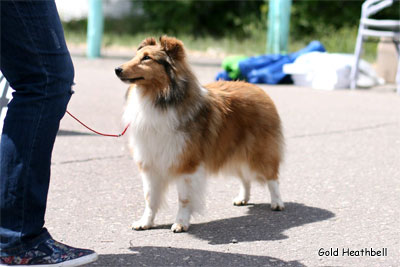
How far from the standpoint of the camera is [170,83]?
12.9 feet

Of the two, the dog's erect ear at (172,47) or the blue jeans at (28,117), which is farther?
the dog's erect ear at (172,47)

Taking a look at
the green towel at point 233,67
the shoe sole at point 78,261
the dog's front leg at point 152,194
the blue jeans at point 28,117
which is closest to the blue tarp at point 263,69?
the green towel at point 233,67

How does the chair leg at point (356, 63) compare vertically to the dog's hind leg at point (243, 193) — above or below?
above

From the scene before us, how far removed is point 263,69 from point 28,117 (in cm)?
781

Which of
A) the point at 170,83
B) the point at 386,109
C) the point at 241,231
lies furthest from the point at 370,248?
the point at 386,109

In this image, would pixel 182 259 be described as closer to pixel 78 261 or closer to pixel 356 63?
pixel 78 261

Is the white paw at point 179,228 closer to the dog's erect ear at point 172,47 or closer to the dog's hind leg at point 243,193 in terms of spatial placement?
the dog's hind leg at point 243,193

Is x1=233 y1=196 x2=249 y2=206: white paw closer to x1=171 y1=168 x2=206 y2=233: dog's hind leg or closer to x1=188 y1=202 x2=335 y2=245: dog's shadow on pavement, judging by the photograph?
x1=188 y1=202 x2=335 y2=245: dog's shadow on pavement

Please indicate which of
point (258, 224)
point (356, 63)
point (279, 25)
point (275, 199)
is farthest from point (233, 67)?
point (258, 224)

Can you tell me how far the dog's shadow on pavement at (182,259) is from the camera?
335 cm

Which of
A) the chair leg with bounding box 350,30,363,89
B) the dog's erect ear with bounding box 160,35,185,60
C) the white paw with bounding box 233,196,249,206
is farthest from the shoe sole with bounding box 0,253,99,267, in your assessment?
the chair leg with bounding box 350,30,363,89

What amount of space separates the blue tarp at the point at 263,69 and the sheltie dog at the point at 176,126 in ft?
19.5

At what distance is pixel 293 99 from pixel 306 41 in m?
8.68

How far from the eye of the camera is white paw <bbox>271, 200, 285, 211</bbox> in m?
4.48
